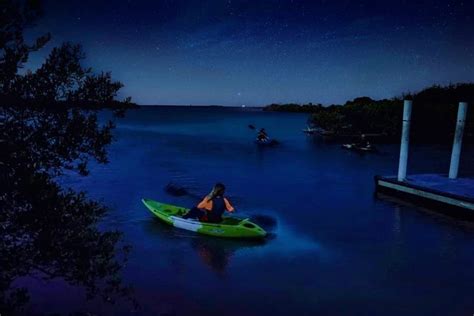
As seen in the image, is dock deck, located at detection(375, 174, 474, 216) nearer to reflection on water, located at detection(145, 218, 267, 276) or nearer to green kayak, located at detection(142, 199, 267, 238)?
reflection on water, located at detection(145, 218, 267, 276)

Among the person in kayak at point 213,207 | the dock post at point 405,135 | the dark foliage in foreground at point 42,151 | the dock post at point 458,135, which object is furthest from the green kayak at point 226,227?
the dock post at point 458,135

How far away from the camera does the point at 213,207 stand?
16031 mm

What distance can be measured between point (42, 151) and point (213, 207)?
10027mm

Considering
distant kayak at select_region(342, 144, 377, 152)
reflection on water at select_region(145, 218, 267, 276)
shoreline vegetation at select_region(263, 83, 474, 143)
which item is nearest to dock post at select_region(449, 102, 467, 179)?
reflection on water at select_region(145, 218, 267, 276)

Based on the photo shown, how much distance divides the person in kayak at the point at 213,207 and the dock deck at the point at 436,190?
10.8m

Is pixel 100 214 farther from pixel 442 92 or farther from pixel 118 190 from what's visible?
pixel 442 92

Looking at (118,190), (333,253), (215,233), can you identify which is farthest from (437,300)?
(118,190)

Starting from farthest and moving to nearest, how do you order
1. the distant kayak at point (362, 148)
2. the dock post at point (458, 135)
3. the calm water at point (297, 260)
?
the distant kayak at point (362, 148), the dock post at point (458, 135), the calm water at point (297, 260)

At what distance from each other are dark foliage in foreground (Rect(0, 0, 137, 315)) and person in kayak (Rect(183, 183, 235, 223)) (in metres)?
8.51

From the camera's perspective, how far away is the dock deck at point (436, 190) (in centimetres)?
1909

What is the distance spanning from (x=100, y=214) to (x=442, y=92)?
89510 mm

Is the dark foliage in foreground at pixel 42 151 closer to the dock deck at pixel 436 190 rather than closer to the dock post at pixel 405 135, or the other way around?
the dock deck at pixel 436 190

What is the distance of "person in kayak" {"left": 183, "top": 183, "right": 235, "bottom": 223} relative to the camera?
1554cm

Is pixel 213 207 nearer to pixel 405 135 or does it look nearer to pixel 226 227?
pixel 226 227
